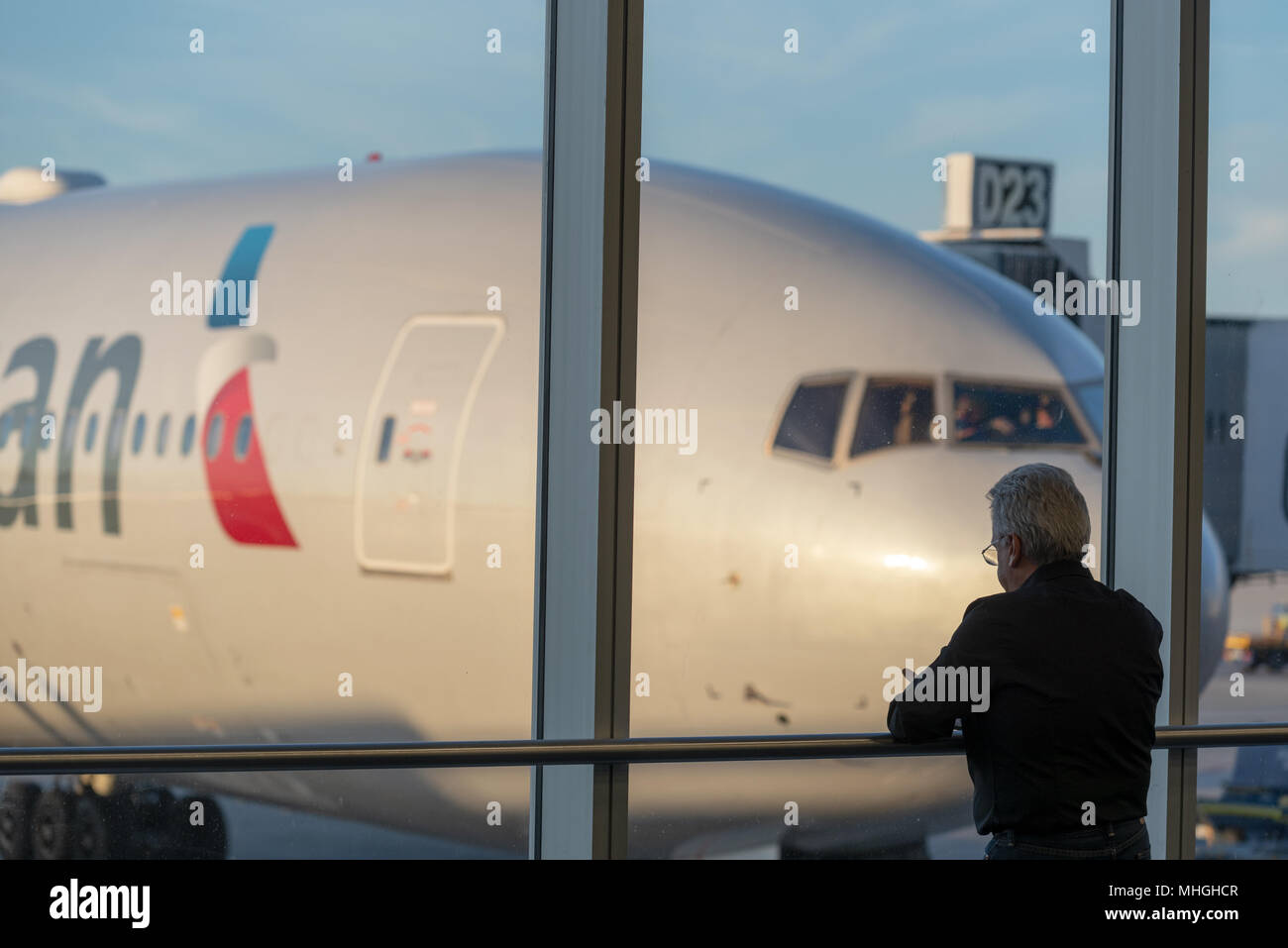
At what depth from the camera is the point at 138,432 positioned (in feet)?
14.2

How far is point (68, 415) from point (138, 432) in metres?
0.43

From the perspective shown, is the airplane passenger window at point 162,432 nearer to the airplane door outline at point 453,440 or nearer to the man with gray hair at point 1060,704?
the airplane door outline at point 453,440

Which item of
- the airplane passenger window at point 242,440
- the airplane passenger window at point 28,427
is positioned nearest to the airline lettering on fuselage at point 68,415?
the airplane passenger window at point 28,427

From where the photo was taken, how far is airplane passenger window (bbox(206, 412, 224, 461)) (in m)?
4.17

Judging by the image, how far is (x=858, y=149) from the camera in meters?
3.99

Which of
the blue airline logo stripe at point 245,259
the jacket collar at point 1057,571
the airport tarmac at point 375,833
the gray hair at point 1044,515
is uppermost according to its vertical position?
the blue airline logo stripe at point 245,259

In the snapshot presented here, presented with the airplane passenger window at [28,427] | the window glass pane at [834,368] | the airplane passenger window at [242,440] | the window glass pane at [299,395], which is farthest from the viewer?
the airplane passenger window at [28,427]

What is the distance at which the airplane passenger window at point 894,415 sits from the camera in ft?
11.9

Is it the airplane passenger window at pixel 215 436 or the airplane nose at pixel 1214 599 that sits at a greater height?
the airplane passenger window at pixel 215 436

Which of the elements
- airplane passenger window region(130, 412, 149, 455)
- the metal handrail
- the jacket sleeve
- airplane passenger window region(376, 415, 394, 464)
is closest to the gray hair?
the jacket sleeve

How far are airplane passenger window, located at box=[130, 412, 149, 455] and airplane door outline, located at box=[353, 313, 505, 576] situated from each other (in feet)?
3.08

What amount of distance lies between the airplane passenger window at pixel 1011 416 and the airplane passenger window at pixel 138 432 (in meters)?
2.94

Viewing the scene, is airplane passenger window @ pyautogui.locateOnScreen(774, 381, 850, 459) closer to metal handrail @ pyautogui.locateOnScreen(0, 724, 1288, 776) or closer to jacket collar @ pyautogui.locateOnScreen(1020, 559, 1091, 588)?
metal handrail @ pyautogui.locateOnScreen(0, 724, 1288, 776)

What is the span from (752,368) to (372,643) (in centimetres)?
157
